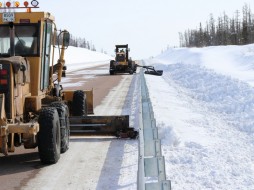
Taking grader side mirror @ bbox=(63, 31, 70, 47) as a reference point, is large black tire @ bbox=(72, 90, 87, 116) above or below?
below

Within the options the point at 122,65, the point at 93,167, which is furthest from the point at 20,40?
the point at 122,65

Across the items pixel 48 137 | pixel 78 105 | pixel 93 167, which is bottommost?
pixel 93 167

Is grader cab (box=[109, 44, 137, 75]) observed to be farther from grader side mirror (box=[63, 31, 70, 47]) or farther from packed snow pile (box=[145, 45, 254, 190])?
grader side mirror (box=[63, 31, 70, 47])

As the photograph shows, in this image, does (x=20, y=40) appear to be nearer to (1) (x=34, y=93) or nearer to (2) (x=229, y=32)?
(1) (x=34, y=93)

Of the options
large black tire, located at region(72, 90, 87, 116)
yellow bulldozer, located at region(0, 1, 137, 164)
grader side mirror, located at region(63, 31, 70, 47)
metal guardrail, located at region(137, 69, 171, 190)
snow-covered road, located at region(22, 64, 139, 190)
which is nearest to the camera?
metal guardrail, located at region(137, 69, 171, 190)

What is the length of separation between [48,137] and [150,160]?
2.14m

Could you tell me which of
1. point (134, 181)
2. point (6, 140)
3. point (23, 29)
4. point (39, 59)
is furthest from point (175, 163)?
point (23, 29)

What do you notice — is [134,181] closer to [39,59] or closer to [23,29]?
[39,59]

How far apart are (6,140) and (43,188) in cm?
95

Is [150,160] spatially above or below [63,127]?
below

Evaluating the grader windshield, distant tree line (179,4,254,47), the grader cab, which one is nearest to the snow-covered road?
the grader windshield

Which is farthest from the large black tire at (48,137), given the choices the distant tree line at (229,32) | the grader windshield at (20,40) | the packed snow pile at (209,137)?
the distant tree line at (229,32)

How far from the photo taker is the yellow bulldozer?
673cm

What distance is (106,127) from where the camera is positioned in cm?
905
